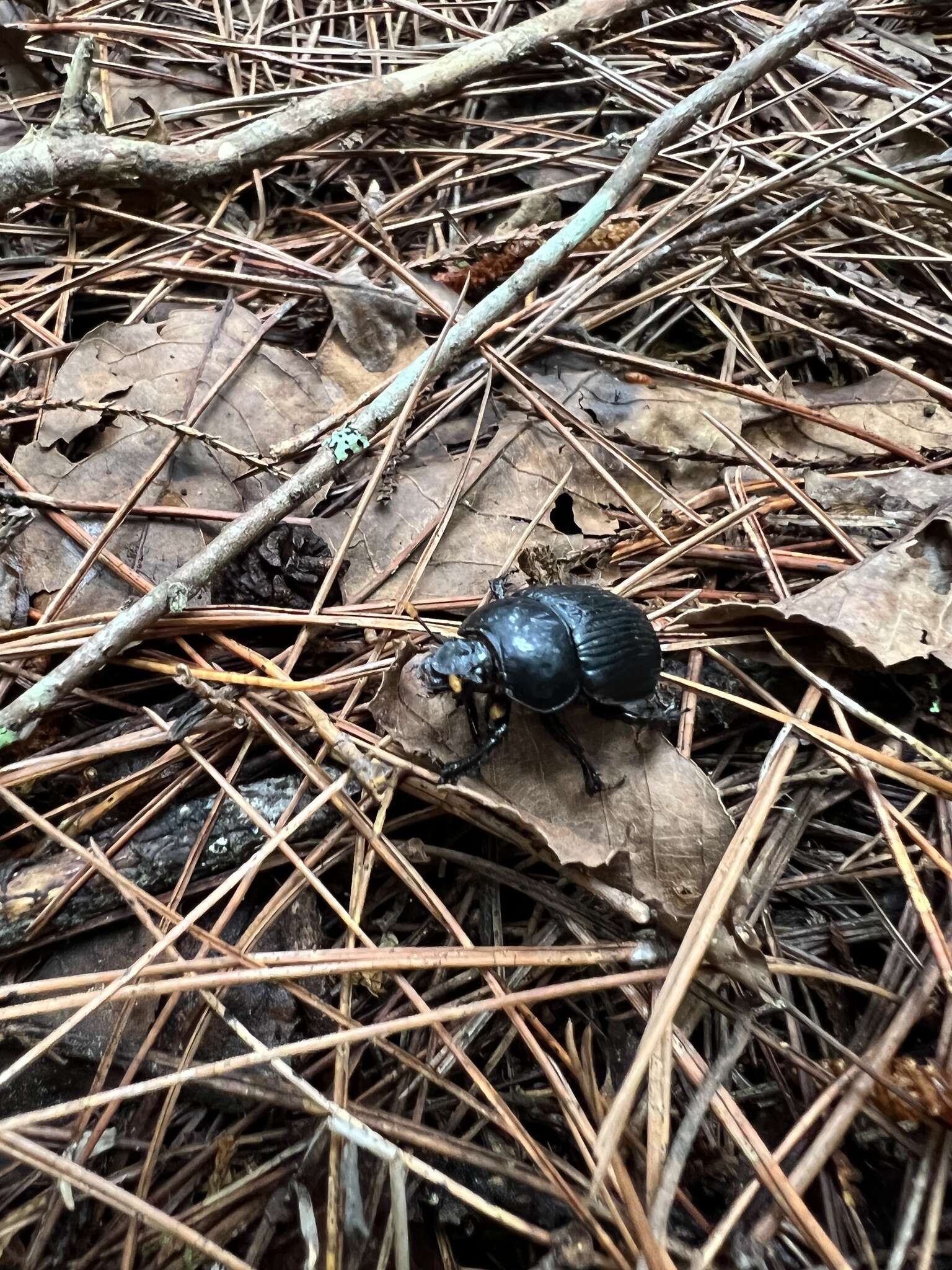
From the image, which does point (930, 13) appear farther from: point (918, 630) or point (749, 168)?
point (918, 630)

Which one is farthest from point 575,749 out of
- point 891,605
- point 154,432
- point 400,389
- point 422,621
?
point 154,432

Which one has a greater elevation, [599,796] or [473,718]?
[473,718]

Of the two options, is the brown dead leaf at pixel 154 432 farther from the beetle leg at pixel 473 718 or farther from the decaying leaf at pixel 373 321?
the beetle leg at pixel 473 718

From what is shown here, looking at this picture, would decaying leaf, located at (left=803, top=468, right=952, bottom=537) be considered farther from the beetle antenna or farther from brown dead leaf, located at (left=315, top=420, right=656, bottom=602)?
the beetle antenna

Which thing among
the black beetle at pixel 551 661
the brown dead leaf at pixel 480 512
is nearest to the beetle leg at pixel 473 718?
the black beetle at pixel 551 661

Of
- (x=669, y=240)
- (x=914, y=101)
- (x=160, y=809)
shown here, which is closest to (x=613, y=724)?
(x=160, y=809)

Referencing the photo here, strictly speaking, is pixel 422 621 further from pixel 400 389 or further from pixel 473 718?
pixel 400 389
